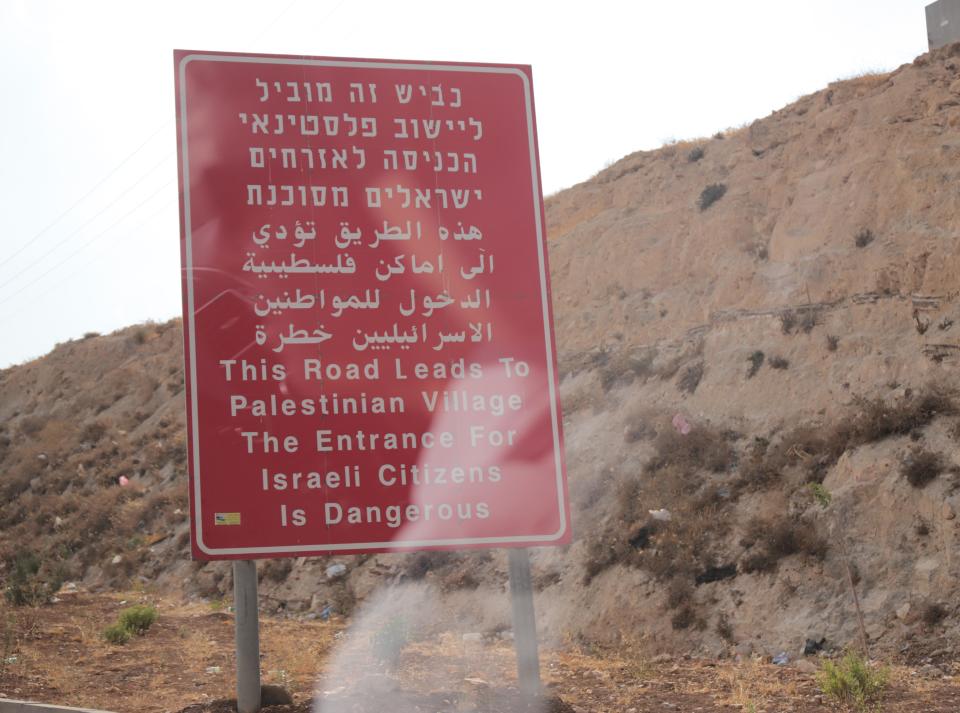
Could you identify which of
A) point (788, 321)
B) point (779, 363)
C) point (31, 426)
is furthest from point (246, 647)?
point (31, 426)

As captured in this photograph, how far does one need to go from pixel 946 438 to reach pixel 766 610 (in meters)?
3.10

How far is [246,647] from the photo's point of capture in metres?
6.98

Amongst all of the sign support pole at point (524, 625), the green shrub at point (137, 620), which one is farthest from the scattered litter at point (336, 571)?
the sign support pole at point (524, 625)

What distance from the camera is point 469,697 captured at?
24.0 ft

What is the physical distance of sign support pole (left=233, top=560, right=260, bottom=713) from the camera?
6.96 m

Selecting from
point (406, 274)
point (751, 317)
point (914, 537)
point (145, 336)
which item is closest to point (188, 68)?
point (406, 274)

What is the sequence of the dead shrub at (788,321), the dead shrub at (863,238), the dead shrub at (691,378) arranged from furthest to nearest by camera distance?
the dead shrub at (863,238) < the dead shrub at (691,378) < the dead shrub at (788,321)

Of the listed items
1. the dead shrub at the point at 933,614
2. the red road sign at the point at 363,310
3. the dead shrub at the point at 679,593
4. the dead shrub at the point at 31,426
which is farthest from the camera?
the dead shrub at the point at 31,426

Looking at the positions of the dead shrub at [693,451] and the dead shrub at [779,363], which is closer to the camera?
the dead shrub at [693,451]

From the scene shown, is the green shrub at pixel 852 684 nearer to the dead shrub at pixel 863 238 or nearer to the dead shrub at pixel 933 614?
the dead shrub at pixel 933 614

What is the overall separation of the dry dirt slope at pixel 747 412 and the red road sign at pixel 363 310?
290cm

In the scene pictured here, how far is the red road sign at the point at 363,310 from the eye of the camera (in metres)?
6.96

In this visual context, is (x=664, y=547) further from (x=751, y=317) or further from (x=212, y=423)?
(x=212, y=423)

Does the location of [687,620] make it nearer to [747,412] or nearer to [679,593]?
[679,593]
